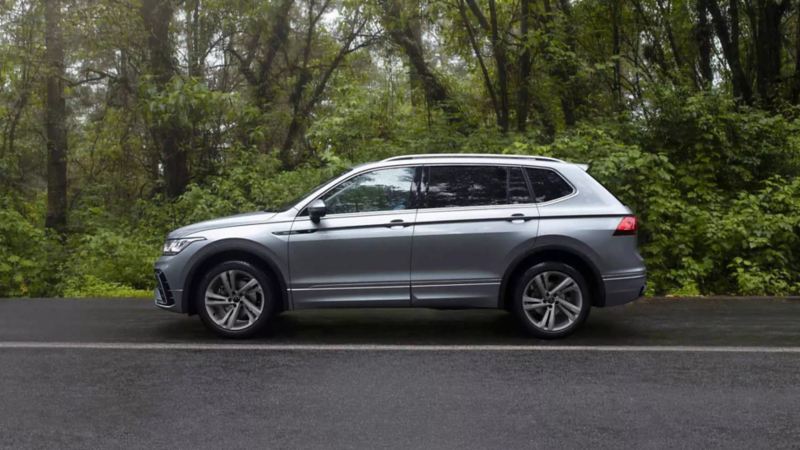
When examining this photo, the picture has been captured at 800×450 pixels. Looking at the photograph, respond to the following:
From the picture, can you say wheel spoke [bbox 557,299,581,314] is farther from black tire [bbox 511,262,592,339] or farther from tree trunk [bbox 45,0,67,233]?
tree trunk [bbox 45,0,67,233]

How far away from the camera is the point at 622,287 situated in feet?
24.4

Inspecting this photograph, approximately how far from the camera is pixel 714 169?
1363cm

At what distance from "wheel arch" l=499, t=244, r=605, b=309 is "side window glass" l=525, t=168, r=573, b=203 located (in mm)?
520

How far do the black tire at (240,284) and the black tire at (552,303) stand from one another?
2356mm

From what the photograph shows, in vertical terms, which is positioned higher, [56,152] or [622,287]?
[56,152]

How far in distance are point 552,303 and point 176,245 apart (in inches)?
145

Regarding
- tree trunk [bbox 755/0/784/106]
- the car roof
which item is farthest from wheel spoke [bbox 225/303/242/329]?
tree trunk [bbox 755/0/784/106]

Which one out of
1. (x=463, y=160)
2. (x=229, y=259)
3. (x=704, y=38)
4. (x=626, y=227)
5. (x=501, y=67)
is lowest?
(x=229, y=259)

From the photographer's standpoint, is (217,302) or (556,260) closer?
(217,302)

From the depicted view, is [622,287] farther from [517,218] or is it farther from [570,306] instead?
[517,218]

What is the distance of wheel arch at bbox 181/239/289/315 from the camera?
7340 millimetres

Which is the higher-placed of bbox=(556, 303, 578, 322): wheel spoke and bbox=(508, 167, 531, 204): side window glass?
bbox=(508, 167, 531, 204): side window glass

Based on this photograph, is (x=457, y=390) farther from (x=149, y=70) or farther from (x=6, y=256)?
(x=149, y=70)

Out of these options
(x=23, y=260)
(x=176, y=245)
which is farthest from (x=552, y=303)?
(x=23, y=260)
